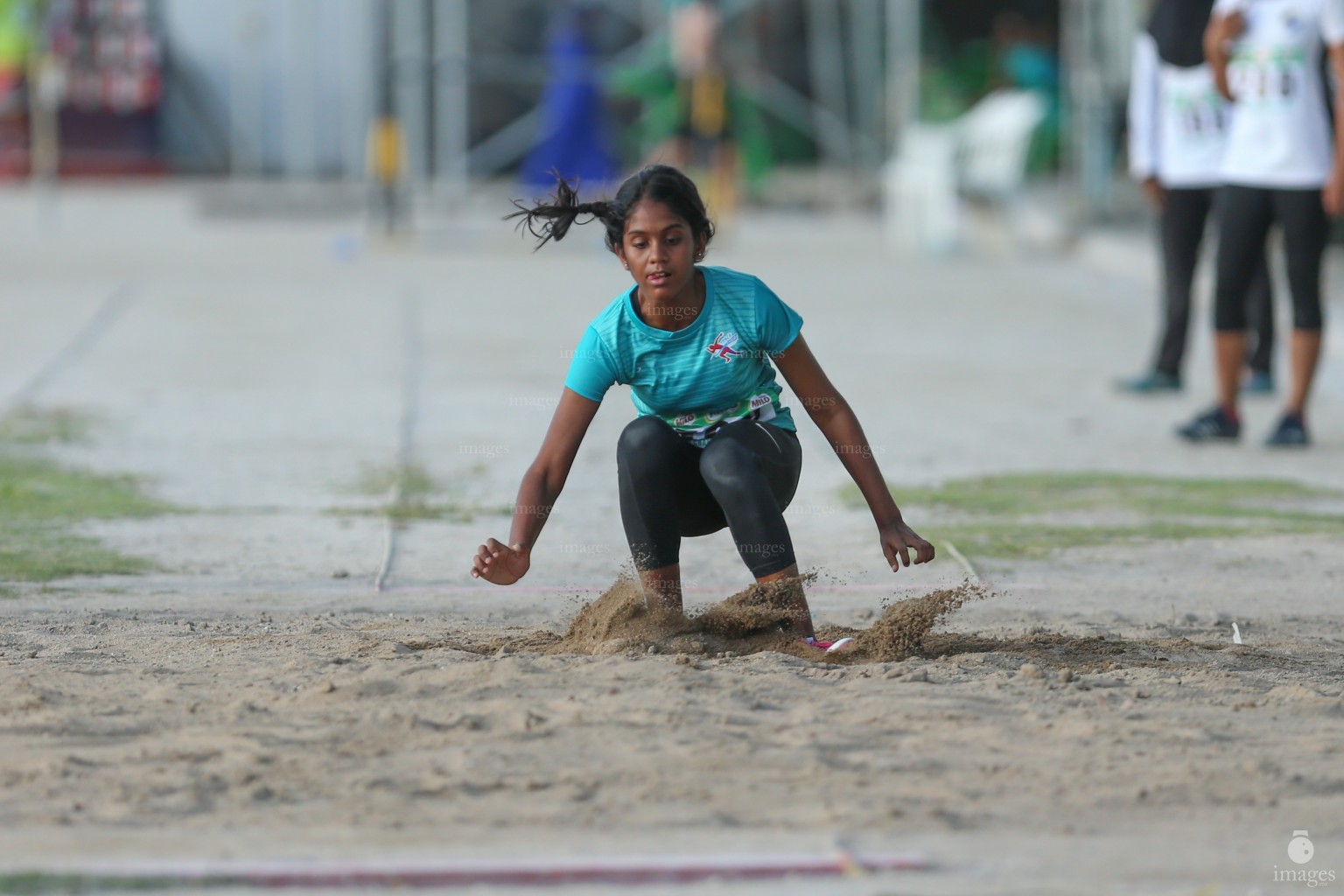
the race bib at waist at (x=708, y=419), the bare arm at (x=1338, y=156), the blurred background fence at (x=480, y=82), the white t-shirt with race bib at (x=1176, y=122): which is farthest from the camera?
the blurred background fence at (x=480, y=82)

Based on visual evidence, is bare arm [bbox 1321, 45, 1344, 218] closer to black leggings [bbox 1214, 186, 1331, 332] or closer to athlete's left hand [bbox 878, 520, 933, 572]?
Answer: black leggings [bbox 1214, 186, 1331, 332]

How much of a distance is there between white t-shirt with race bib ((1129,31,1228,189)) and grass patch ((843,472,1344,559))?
2.18 meters

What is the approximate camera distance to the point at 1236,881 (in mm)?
2971

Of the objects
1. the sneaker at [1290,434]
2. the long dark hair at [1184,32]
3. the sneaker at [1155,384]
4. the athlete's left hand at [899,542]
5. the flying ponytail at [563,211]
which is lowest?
the sneaker at [1290,434]

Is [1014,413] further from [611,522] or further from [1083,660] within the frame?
[1083,660]

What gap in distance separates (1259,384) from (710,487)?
5300mm

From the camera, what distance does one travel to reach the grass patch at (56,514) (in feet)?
17.8

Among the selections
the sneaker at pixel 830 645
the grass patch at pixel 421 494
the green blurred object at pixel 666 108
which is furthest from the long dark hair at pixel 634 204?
the green blurred object at pixel 666 108

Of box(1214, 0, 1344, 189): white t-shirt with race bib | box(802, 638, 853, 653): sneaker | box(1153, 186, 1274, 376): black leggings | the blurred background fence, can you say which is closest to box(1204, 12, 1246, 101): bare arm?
box(1214, 0, 1344, 189): white t-shirt with race bib

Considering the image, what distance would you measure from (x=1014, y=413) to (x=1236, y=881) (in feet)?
18.5

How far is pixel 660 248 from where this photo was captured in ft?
13.8

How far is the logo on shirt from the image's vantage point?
431cm

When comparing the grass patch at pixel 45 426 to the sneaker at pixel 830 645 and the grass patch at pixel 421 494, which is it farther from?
the sneaker at pixel 830 645

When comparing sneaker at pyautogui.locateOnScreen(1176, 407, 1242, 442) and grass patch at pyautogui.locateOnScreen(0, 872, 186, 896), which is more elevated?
sneaker at pyautogui.locateOnScreen(1176, 407, 1242, 442)
